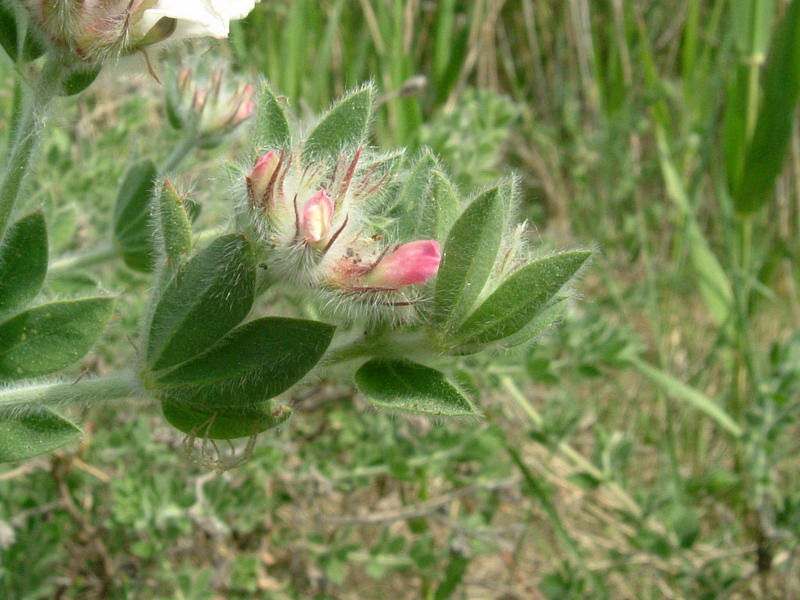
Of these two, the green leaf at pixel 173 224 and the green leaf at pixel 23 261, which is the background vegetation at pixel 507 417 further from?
the green leaf at pixel 173 224

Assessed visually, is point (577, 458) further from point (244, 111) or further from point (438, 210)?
point (438, 210)

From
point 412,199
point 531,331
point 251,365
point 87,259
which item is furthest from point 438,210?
point 87,259

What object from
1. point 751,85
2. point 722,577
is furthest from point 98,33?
point 751,85

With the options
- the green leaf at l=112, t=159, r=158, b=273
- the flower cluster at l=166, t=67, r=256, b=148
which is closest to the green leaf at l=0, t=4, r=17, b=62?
the green leaf at l=112, t=159, r=158, b=273

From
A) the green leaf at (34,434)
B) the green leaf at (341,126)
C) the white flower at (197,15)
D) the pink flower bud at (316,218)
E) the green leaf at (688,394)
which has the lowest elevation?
the green leaf at (688,394)

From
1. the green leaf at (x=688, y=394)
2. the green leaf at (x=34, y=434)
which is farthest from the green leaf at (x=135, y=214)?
the green leaf at (x=688, y=394)

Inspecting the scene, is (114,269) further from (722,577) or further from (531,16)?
(531,16)

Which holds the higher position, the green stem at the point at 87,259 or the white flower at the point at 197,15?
the white flower at the point at 197,15
